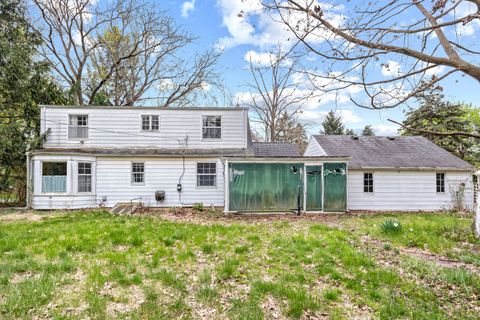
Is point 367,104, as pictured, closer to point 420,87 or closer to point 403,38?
point 420,87

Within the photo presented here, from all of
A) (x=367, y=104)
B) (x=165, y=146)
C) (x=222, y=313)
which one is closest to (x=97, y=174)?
(x=165, y=146)

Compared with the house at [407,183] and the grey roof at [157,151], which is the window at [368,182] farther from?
the grey roof at [157,151]

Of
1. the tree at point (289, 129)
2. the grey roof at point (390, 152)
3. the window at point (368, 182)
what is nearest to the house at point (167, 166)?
the window at point (368, 182)

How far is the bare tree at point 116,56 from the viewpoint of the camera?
2170cm

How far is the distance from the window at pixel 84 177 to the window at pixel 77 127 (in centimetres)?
192

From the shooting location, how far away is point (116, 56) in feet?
77.6

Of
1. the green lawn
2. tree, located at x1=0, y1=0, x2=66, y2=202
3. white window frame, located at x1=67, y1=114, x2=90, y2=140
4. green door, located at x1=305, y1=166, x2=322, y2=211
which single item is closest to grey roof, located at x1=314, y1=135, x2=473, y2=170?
green door, located at x1=305, y1=166, x2=322, y2=211

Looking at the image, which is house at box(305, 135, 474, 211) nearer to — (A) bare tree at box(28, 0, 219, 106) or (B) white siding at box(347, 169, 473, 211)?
(B) white siding at box(347, 169, 473, 211)

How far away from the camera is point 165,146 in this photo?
51.9 ft

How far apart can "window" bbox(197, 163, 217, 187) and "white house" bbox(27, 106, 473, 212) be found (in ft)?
0.17

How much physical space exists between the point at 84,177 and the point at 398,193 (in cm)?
1613

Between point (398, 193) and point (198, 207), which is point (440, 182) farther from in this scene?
point (198, 207)

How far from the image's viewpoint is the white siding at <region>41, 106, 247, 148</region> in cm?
1552

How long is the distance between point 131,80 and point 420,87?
2501 centimetres
